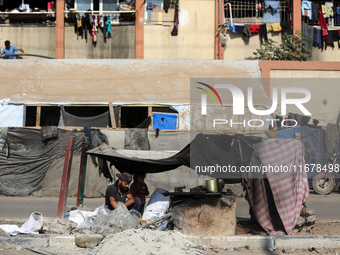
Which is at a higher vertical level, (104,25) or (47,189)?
(104,25)

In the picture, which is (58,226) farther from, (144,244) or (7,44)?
(7,44)

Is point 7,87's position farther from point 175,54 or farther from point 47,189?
point 175,54

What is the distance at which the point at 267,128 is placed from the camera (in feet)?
61.7

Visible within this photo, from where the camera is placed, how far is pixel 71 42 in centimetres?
2359

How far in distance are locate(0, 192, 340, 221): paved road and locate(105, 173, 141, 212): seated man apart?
179cm

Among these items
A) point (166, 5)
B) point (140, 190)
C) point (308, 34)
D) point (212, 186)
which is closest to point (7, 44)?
point (166, 5)

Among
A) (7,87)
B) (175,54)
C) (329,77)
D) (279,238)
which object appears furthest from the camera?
(175,54)

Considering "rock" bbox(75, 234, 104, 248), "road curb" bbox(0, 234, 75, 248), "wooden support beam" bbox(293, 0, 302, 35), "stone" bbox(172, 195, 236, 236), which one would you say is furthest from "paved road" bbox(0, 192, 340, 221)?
"wooden support beam" bbox(293, 0, 302, 35)

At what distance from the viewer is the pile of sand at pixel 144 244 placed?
776cm

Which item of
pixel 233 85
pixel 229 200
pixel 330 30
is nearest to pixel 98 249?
pixel 229 200

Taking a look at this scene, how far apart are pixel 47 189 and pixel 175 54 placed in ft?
30.3

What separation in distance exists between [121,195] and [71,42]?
1517 cm

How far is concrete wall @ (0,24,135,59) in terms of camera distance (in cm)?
2350

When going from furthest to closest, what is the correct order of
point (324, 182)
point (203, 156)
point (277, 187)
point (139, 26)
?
point (139, 26), point (324, 182), point (203, 156), point (277, 187)
